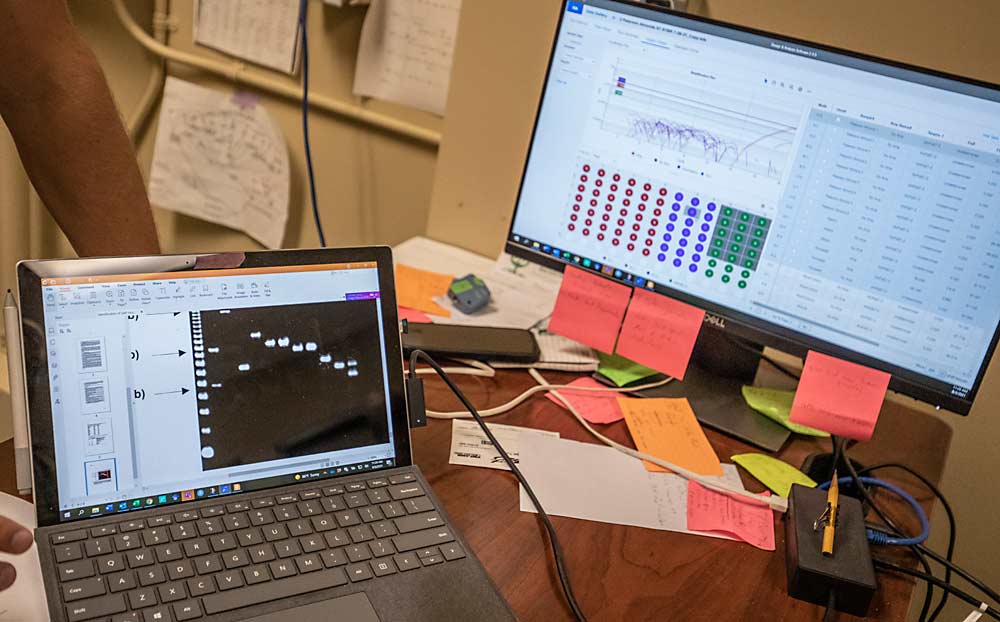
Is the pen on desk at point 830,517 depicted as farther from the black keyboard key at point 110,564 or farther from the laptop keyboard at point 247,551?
the black keyboard key at point 110,564

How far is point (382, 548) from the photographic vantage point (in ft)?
2.23

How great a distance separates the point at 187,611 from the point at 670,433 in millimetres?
562

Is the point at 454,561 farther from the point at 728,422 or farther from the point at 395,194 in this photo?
the point at 395,194

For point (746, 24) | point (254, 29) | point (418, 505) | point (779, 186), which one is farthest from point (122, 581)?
point (254, 29)

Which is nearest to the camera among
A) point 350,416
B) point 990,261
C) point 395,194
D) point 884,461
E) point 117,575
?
point 117,575

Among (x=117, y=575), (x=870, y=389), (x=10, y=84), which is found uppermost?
(x=10, y=84)

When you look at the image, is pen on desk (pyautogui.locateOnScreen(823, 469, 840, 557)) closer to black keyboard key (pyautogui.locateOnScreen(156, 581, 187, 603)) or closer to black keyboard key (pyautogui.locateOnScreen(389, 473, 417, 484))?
black keyboard key (pyautogui.locateOnScreen(389, 473, 417, 484))

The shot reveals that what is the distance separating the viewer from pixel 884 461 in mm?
992

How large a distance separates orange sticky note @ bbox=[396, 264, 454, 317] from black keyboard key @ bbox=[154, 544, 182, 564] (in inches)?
20.7

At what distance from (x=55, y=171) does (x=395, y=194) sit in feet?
2.90

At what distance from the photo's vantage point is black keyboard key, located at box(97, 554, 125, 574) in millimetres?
606

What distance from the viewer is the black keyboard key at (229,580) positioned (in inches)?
24.3

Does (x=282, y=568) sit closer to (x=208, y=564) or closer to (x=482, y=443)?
(x=208, y=564)

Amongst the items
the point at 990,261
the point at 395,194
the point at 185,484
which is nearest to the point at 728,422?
the point at 990,261
